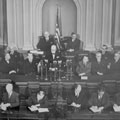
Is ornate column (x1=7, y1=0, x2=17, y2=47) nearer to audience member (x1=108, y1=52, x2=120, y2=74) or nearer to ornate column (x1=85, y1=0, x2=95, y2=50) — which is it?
A: ornate column (x1=85, y1=0, x2=95, y2=50)

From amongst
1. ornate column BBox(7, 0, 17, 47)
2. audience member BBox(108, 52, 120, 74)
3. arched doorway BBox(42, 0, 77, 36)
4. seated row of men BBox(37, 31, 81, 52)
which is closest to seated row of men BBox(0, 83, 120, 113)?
audience member BBox(108, 52, 120, 74)

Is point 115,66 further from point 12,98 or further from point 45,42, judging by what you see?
point 12,98

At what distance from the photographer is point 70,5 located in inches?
432

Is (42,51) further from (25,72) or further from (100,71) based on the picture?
(100,71)

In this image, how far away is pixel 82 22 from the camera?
35.8 ft

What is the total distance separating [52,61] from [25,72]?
74 centimetres

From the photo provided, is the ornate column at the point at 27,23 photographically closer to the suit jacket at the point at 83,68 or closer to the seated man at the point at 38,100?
the suit jacket at the point at 83,68

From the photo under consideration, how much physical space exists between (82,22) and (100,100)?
11.5ft

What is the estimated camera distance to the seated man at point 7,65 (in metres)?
9.23

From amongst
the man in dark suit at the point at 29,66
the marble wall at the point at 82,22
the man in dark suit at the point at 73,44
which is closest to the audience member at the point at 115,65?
the man in dark suit at the point at 73,44

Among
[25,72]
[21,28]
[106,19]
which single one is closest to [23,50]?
[21,28]

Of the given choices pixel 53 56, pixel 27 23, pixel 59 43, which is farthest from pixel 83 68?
pixel 27 23

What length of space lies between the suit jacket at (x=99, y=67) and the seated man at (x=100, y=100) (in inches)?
39.0

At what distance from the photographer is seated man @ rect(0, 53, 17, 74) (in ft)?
30.3
